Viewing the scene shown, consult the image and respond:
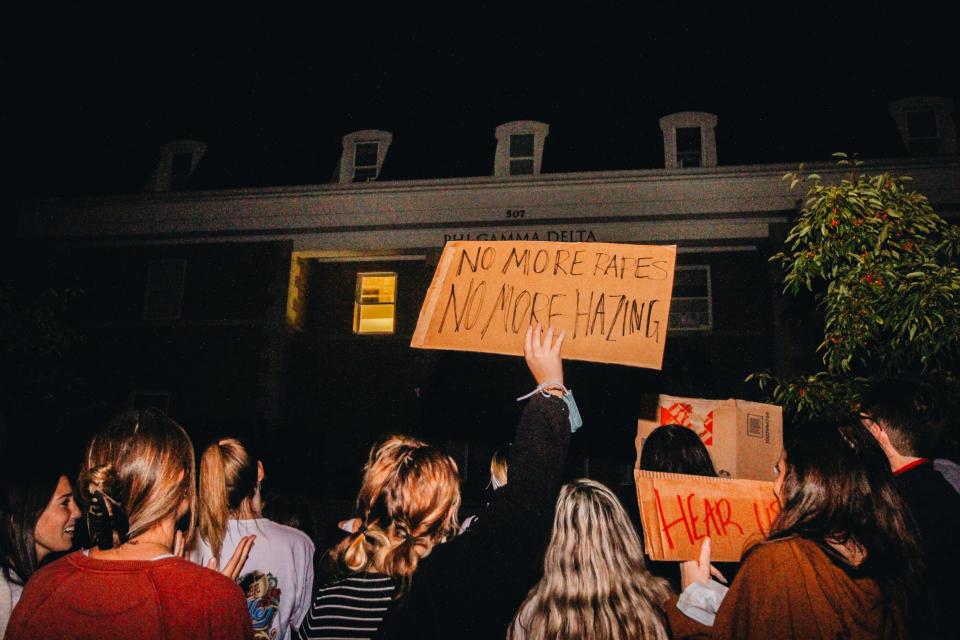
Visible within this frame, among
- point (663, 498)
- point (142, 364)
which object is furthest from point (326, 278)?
point (663, 498)

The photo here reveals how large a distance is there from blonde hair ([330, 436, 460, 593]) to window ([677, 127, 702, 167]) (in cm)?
1222

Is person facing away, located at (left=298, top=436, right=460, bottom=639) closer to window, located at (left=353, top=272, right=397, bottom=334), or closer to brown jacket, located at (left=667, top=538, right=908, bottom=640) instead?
brown jacket, located at (left=667, top=538, right=908, bottom=640)

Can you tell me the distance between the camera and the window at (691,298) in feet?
42.4

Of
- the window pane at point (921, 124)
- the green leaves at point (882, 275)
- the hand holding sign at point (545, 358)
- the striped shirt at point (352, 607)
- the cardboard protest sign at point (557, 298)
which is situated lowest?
the striped shirt at point (352, 607)

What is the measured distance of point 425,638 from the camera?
66.8 inches

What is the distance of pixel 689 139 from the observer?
13367 mm

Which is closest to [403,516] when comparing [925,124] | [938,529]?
[938,529]

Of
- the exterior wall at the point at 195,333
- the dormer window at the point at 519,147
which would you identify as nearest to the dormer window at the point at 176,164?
the exterior wall at the point at 195,333

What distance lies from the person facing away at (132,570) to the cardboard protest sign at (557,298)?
115 cm

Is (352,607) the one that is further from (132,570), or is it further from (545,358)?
(545,358)

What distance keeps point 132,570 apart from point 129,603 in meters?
0.09

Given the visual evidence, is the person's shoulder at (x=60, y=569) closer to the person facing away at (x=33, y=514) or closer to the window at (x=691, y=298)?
the person facing away at (x=33, y=514)

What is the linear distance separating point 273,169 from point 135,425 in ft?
45.5

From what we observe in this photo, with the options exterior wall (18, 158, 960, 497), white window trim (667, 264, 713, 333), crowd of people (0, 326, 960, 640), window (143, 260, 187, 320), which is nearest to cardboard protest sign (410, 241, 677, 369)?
crowd of people (0, 326, 960, 640)
